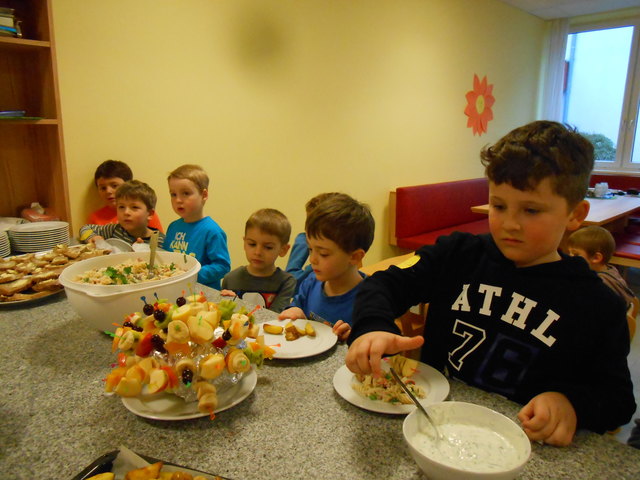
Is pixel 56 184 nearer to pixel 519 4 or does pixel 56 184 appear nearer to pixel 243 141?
pixel 243 141

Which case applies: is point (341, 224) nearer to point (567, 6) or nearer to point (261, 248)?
point (261, 248)

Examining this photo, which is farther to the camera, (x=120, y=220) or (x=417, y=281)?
(x=120, y=220)

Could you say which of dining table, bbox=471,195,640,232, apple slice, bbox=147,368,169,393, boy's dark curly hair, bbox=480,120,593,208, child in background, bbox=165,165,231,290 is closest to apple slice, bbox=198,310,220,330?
apple slice, bbox=147,368,169,393

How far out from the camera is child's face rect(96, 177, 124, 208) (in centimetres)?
234

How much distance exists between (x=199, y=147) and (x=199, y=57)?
0.53m

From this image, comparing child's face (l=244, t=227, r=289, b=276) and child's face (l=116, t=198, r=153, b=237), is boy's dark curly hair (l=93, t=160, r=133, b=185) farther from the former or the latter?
child's face (l=244, t=227, r=289, b=276)

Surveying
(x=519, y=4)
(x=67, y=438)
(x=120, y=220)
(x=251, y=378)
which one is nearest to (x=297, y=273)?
(x=120, y=220)

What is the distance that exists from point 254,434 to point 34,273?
1046 millimetres

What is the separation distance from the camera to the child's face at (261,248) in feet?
5.78

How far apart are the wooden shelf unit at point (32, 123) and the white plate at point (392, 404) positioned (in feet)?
5.66

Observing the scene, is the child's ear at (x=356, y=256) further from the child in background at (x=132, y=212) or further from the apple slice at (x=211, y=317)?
the child in background at (x=132, y=212)

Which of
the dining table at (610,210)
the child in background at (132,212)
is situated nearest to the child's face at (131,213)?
the child in background at (132,212)

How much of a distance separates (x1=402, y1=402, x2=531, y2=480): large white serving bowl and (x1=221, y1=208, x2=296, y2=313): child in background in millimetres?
1113

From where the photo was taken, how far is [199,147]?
280cm
